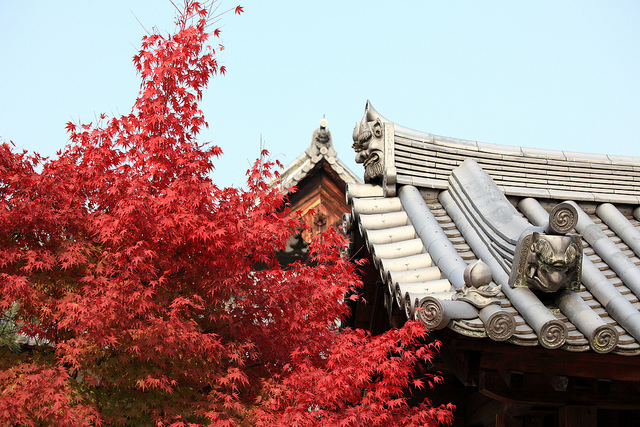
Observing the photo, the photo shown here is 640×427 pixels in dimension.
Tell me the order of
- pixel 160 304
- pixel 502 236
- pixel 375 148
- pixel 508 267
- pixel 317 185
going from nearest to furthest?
pixel 160 304 < pixel 508 267 < pixel 502 236 < pixel 375 148 < pixel 317 185

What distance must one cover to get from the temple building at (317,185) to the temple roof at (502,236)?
7883 millimetres

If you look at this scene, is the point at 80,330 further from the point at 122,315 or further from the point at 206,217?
the point at 206,217

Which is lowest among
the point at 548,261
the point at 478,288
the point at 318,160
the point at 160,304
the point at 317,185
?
the point at 160,304

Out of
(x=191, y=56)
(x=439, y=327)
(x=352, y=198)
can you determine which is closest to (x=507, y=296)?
(x=439, y=327)

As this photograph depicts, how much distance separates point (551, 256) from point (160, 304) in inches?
123

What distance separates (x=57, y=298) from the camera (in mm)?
5184

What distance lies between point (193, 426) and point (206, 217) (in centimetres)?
168

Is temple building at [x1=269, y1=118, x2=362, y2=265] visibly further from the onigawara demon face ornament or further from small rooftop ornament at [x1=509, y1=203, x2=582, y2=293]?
small rooftop ornament at [x1=509, y1=203, x2=582, y2=293]

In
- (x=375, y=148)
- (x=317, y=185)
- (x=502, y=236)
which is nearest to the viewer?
(x=502, y=236)

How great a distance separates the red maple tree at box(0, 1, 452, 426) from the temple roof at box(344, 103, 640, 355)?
67 cm

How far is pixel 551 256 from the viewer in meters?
5.05

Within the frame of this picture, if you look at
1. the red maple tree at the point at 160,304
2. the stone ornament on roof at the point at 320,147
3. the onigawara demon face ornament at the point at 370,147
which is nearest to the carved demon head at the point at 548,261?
the red maple tree at the point at 160,304

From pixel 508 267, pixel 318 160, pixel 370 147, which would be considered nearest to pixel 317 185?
pixel 318 160

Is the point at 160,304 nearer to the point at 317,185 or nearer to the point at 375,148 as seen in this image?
the point at 375,148
